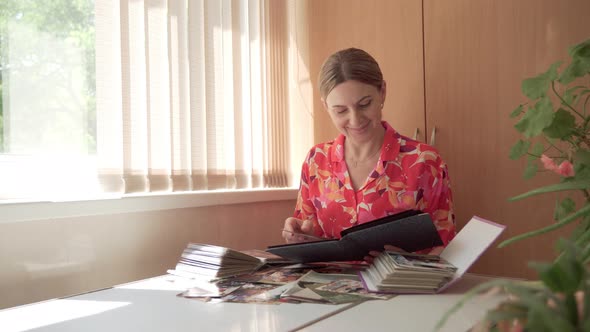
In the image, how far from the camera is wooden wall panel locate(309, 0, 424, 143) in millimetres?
1996

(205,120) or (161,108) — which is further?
(205,120)

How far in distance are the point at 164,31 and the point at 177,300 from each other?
98cm

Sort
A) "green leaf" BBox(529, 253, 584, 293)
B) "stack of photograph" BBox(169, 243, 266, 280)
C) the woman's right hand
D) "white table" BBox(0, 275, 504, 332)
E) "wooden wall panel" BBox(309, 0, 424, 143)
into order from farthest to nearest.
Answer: "wooden wall panel" BBox(309, 0, 424, 143), the woman's right hand, "stack of photograph" BBox(169, 243, 266, 280), "white table" BBox(0, 275, 504, 332), "green leaf" BBox(529, 253, 584, 293)

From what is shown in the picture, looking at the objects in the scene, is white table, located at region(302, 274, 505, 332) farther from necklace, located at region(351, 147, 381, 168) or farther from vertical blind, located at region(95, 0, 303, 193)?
vertical blind, located at region(95, 0, 303, 193)

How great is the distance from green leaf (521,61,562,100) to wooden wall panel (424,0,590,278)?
109 centimetres

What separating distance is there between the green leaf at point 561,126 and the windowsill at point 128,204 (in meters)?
1.16

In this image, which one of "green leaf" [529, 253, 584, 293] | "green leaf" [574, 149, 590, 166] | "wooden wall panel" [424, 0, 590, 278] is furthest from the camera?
"wooden wall panel" [424, 0, 590, 278]

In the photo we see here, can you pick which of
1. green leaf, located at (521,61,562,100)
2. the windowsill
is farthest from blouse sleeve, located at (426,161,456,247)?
green leaf, located at (521,61,562,100)

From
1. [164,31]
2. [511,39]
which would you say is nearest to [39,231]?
[164,31]

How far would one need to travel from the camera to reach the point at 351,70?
5.28ft

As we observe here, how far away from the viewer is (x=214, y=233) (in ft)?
5.90

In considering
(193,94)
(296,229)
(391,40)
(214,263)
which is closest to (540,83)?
(214,263)

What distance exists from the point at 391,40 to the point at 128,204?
4.08 ft

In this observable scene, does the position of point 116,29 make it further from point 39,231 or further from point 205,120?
point 39,231
